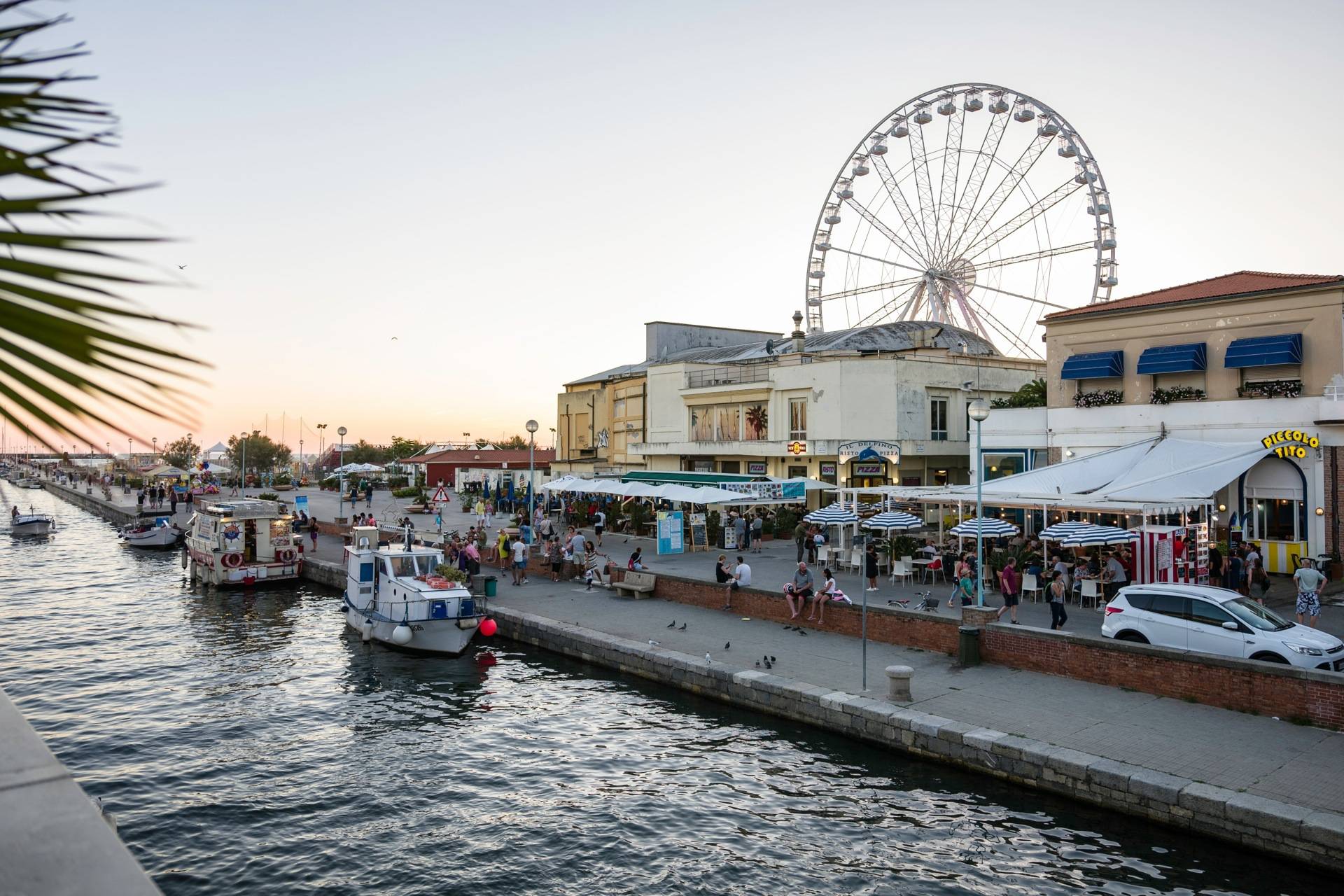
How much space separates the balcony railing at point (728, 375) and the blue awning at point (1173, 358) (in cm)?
2034

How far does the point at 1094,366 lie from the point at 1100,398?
1.27 m

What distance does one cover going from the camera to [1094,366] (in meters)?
35.5

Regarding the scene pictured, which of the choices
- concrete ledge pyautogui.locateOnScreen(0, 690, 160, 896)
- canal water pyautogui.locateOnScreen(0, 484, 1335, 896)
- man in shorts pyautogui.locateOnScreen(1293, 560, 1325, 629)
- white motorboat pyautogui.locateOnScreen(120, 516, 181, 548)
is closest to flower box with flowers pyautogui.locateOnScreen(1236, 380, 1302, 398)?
man in shorts pyautogui.locateOnScreen(1293, 560, 1325, 629)

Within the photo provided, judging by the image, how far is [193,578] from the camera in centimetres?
3900

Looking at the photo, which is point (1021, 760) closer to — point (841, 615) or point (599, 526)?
point (841, 615)

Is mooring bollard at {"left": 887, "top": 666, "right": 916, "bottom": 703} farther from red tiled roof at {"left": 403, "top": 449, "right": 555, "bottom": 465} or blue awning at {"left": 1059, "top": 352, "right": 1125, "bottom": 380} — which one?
red tiled roof at {"left": 403, "top": 449, "right": 555, "bottom": 465}

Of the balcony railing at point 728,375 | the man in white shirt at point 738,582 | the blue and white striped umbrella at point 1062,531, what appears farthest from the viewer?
the balcony railing at point 728,375

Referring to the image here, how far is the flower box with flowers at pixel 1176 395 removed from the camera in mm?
32344

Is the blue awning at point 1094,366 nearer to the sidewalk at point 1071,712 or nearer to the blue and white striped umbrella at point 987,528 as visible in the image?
the blue and white striped umbrella at point 987,528

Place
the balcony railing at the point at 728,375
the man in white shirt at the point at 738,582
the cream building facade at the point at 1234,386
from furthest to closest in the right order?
1. the balcony railing at the point at 728,375
2. the cream building facade at the point at 1234,386
3. the man in white shirt at the point at 738,582

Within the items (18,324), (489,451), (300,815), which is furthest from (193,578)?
(489,451)

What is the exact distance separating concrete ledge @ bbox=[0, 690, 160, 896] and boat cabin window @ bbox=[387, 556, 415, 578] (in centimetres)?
2473

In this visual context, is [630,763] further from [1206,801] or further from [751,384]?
[751,384]

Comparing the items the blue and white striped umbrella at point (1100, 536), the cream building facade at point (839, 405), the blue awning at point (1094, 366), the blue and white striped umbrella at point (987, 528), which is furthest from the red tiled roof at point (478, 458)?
the blue and white striped umbrella at point (1100, 536)
